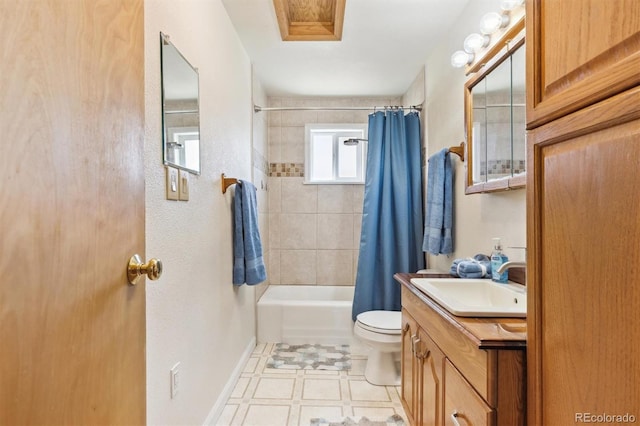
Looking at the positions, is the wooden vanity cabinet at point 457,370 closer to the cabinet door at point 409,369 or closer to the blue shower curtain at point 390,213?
the cabinet door at point 409,369

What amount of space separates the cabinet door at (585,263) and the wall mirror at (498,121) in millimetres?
681

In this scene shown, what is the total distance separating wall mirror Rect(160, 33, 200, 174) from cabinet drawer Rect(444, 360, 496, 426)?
1.25 metres

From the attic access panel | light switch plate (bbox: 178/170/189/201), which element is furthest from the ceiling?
light switch plate (bbox: 178/170/189/201)

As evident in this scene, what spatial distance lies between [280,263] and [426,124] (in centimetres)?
197

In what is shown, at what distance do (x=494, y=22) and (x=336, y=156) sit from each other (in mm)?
2242

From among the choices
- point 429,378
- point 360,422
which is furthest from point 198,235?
point 360,422

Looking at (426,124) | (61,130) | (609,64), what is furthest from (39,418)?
(426,124)

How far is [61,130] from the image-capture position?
0.57 m

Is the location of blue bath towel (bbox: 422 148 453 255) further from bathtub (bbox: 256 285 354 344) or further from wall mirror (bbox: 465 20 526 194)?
bathtub (bbox: 256 285 354 344)

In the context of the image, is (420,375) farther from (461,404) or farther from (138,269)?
(138,269)

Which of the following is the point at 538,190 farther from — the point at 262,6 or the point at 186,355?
the point at 262,6

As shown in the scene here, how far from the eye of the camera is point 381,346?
7.27ft

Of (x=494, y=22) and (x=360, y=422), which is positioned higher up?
(x=494, y=22)

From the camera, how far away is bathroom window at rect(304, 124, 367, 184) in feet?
12.0
